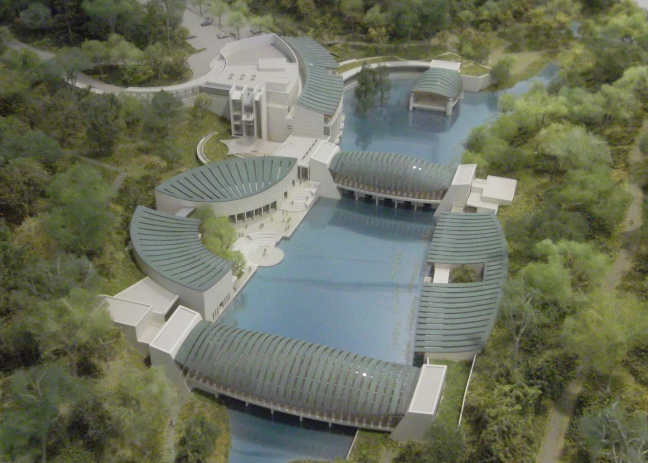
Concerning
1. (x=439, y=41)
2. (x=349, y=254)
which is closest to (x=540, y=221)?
(x=349, y=254)

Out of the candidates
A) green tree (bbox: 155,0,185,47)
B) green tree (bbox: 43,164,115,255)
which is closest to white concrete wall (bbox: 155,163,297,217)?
green tree (bbox: 43,164,115,255)

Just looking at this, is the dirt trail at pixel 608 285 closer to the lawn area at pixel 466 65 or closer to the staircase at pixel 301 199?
the lawn area at pixel 466 65

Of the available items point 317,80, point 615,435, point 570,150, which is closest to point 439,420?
point 615,435

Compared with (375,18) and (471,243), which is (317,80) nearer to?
(375,18)

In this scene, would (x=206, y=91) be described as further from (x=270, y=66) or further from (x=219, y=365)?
(x=219, y=365)

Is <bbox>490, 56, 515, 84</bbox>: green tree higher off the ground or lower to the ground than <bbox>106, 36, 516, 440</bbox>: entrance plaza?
higher

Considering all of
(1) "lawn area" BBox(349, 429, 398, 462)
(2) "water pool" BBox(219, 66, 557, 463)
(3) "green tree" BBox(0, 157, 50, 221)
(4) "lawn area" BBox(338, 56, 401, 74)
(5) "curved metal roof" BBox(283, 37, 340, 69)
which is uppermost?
(5) "curved metal roof" BBox(283, 37, 340, 69)

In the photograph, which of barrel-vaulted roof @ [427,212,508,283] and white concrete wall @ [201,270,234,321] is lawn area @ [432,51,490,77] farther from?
white concrete wall @ [201,270,234,321]

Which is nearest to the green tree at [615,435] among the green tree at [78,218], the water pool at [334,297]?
the water pool at [334,297]
